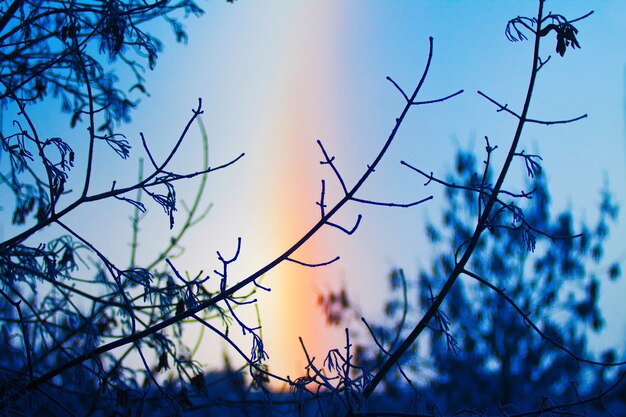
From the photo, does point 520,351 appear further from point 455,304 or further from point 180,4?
point 180,4

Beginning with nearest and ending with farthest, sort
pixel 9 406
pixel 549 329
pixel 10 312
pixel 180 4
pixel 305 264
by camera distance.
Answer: pixel 305 264 → pixel 9 406 → pixel 180 4 → pixel 10 312 → pixel 549 329

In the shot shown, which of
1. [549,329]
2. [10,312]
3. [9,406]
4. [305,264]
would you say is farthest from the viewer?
[549,329]

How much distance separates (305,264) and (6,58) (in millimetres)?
1930

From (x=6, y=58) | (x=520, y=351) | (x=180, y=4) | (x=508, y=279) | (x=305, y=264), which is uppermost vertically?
(x=508, y=279)

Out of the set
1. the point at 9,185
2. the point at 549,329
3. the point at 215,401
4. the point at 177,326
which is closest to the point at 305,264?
the point at 215,401

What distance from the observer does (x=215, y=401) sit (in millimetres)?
3004

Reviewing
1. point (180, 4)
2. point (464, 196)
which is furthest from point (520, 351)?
point (180, 4)

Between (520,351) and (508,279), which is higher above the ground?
(508,279)

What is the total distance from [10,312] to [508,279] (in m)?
10.5

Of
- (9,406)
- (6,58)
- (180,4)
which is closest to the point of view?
(9,406)

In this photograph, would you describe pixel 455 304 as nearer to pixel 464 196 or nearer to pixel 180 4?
pixel 464 196

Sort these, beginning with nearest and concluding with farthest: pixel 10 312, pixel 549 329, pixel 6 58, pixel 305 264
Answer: pixel 305 264
pixel 6 58
pixel 10 312
pixel 549 329

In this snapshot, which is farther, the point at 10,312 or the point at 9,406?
the point at 10,312

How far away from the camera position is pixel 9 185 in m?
3.34
